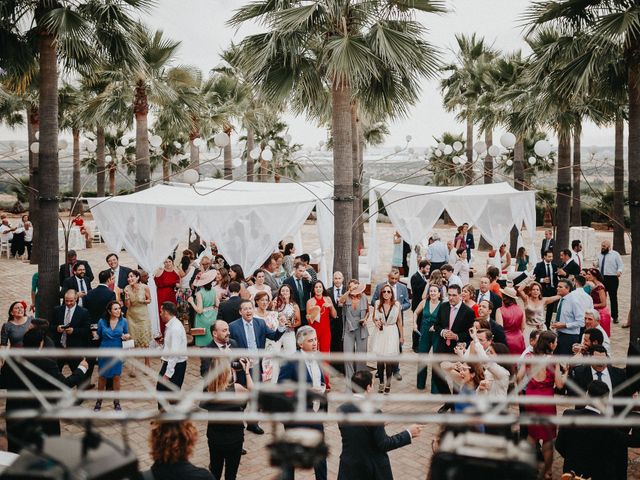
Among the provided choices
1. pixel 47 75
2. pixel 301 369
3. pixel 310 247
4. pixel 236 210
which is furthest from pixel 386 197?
pixel 310 247

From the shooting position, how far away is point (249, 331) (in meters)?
6.83

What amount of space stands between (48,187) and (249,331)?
192 inches

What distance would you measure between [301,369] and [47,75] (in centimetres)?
828

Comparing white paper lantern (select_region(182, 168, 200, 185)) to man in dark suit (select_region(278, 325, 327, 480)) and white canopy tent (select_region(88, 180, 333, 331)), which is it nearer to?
white canopy tent (select_region(88, 180, 333, 331))

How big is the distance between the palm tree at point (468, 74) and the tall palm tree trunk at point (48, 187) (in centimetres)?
1582

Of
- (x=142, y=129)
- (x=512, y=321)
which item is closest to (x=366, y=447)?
(x=512, y=321)

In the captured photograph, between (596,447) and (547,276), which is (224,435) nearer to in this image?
(596,447)

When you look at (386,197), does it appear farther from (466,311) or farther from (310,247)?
(310,247)

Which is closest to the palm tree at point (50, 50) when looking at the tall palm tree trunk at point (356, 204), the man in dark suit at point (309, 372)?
the tall palm tree trunk at point (356, 204)

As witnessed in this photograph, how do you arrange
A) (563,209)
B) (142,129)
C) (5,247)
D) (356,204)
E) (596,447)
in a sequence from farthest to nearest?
(5,247) → (356,204) → (142,129) → (563,209) → (596,447)

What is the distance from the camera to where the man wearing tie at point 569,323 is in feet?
25.4

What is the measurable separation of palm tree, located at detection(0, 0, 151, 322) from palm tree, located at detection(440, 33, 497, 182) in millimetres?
14931

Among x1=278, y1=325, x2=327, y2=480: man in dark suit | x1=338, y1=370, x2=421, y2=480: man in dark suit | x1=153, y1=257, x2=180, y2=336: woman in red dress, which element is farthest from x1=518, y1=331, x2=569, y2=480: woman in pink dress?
x1=153, y1=257, x2=180, y2=336: woman in red dress

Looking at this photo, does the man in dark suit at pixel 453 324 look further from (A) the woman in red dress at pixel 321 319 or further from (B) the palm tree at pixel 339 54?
(B) the palm tree at pixel 339 54
